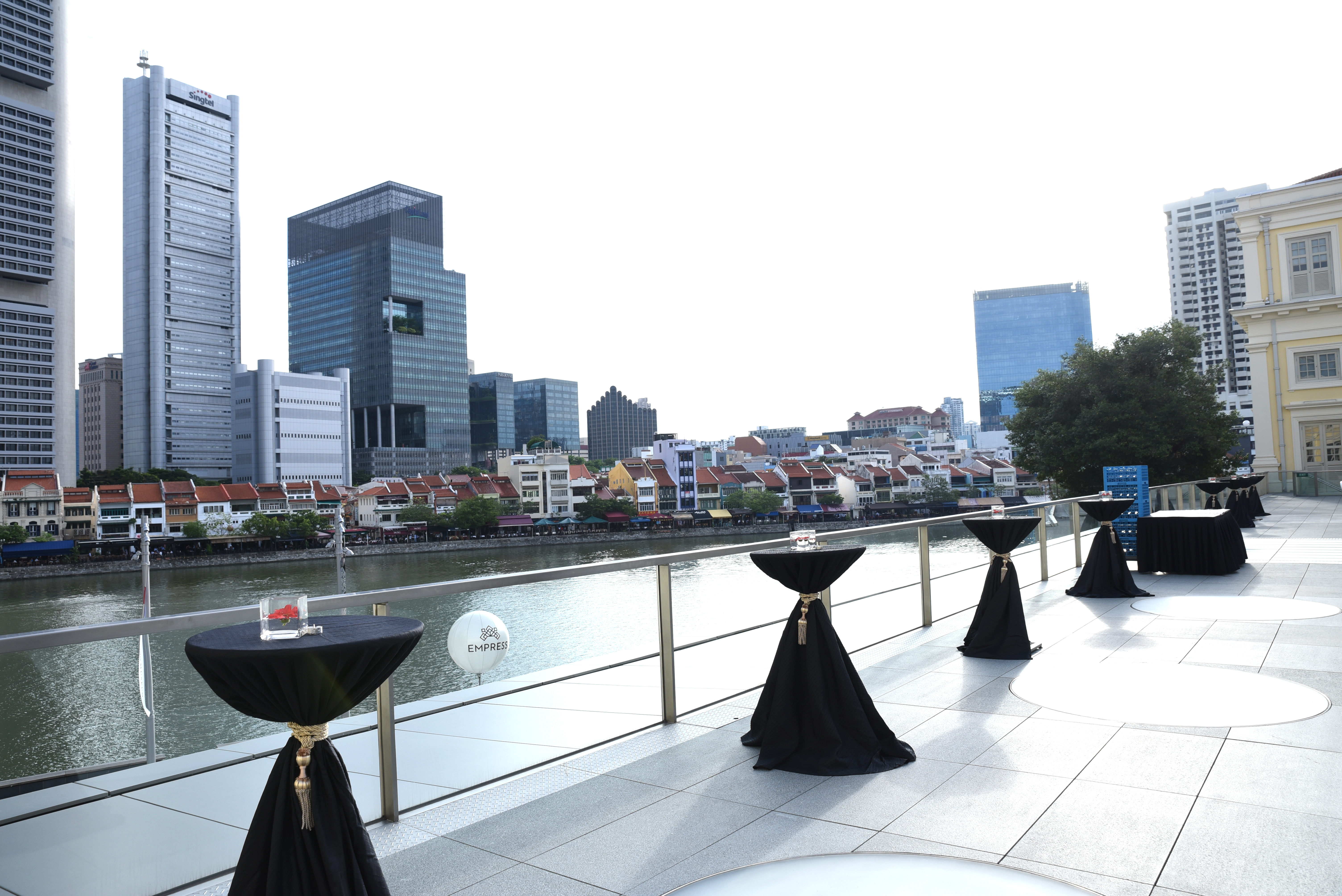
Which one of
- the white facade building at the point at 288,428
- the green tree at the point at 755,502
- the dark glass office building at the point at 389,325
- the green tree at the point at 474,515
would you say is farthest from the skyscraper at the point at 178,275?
the green tree at the point at 755,502

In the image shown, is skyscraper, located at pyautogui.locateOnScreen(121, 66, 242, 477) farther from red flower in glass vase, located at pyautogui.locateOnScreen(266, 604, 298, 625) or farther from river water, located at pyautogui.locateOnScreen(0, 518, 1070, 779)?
red flower in glass vase, located at pyautogui.locateOnScreen(266, 604, 298, 625)

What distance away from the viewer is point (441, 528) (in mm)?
77250

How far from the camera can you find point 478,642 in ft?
14.4

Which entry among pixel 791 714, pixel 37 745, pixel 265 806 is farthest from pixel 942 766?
pixel 37 745

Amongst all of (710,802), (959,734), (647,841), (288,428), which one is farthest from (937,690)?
(288,428)

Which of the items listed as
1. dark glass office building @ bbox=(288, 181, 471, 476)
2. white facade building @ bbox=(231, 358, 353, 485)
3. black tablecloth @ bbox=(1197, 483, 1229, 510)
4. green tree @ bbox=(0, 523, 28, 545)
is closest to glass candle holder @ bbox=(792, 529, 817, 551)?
black tablecloth @ bbox=(1197, 483, 1229, 510)

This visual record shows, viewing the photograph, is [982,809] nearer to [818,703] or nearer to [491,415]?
[818,703]

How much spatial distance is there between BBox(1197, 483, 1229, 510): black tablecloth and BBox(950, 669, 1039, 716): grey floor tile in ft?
35.5

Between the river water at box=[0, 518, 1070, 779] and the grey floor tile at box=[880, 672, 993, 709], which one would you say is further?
the grey floor tile at box=[880, 672, 993, 709]

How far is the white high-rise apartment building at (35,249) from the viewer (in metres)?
84.6

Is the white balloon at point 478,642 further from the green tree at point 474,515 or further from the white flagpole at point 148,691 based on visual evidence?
the green tree at point 474,515

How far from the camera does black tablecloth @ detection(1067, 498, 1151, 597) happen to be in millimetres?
8172

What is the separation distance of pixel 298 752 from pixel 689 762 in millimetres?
2062

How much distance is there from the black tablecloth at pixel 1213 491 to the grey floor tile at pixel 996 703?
10.8 m
